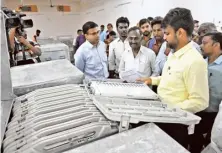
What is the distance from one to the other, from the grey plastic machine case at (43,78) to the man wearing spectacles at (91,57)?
3.62 feet

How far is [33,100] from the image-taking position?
0.91m

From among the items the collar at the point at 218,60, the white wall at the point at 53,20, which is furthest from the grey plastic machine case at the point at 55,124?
the white wall at the point at 53,20

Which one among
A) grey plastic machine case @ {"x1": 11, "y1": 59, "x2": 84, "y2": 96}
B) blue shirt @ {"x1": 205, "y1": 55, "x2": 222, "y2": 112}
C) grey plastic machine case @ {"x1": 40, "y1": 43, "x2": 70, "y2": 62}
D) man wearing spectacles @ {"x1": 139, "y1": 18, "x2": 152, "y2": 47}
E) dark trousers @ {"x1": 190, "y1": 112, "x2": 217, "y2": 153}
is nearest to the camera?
grey plastic machine case @ {"x1": 11, "y1": 59, "x2": 84, "y2": 96}

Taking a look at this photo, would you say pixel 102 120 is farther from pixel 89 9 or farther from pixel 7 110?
pixel 89 9

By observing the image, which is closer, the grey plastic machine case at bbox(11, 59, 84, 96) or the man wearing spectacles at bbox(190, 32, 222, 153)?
the grey plastic machine case at bbox(11, 59, 84, 96)

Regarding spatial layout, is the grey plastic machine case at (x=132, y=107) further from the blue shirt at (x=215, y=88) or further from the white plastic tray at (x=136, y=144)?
the blue shirt at (x=215, y=88)

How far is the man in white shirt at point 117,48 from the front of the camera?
2846mm

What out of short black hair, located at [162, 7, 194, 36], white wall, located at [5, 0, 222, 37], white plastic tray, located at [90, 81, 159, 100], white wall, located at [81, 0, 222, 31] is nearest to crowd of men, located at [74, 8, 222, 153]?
short black hair, located at [162, 7, 194, 36]

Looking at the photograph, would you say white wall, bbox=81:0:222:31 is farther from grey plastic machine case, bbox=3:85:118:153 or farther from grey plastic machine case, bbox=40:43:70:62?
grey plastic machine case, bbox=3:85:118:153

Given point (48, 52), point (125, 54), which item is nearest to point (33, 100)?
Answer: point (125, 54)

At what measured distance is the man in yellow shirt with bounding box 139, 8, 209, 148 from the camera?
112cm

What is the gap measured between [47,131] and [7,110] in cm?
34

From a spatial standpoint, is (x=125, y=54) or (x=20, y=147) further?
(x=125, y=54)

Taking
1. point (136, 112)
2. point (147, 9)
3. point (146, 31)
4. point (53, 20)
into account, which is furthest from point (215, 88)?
point (53, 20)
